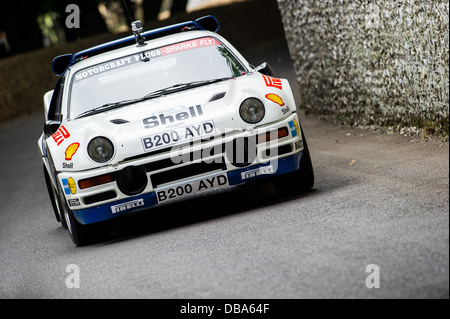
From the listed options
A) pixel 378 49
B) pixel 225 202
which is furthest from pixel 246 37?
pixel 225 202

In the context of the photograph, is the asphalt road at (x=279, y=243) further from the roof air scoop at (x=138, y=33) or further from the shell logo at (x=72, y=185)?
the roof air scoop at (x=138, y=33)

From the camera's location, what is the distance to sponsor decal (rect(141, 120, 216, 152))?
704cm

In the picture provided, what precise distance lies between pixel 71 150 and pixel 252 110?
5.17 ft

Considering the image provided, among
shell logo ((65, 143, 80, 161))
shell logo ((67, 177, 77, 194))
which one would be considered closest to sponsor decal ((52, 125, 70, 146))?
shell logo ((65, 143, 80, 161))

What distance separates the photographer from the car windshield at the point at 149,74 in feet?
26.0

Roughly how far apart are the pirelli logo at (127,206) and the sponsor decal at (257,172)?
0.90 meters

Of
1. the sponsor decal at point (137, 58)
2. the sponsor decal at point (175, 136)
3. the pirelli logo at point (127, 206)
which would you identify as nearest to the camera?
the sponsor decal at point (175, 136)

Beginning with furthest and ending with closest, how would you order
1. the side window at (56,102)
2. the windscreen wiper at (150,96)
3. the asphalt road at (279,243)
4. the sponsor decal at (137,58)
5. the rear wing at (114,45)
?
1. the rear wing at (114,45)
2. the side window at (56,102)
3. the sponsor decal at (137,58)
4. the windscreen wiper at (150,96)
5. the asphalt road at (279,243)

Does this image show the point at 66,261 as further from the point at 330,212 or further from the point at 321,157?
the point at 321,157

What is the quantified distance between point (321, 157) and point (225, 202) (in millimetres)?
2316

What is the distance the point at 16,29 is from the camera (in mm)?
32031

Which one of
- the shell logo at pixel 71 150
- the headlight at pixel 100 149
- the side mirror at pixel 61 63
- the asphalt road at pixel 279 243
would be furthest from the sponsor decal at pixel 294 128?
the side mirror at pixel 61 63

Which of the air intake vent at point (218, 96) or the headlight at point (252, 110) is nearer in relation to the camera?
the headlight at point (252, 110)

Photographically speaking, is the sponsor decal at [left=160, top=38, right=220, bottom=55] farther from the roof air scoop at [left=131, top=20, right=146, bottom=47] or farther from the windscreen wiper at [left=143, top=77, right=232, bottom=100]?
the windscreen wiper at [left=143, top=77, right=232, bottom=100]
